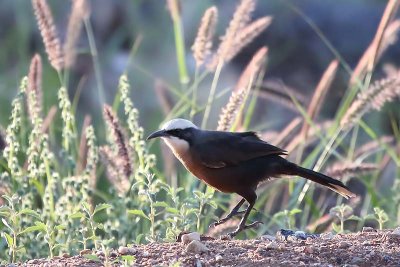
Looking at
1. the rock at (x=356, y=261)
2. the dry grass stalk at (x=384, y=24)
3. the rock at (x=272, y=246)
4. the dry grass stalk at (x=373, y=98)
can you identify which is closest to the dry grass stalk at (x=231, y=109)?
the dry grass stalk at (x=373, y=98)

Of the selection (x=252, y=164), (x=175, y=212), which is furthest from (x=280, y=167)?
(x=175, y=212)

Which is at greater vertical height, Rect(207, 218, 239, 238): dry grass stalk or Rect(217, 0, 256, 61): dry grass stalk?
Rect(217, 0, 256, 61): dry grass stalk

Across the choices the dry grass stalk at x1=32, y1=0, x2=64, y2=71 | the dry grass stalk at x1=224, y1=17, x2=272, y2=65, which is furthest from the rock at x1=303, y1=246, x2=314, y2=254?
the dry grass stalk at x1=32, y1=0, x2=64, y2=71

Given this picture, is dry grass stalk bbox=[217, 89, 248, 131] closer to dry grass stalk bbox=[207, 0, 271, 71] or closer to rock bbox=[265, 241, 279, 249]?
dry grass stalk bbox=[207, 0, 271, 71]

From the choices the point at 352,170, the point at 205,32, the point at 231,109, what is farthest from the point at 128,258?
the point at 205,32

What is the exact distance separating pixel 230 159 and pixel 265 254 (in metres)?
1.10

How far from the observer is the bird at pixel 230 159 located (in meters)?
5.39

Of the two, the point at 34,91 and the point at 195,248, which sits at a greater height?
the point at 34,91

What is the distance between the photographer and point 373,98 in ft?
19.7

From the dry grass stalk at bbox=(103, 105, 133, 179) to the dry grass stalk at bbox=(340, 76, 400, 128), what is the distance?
4.24 ft

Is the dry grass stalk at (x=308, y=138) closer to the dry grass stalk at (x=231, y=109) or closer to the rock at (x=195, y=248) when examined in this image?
the dry grass stalk at (x=231, y=109)

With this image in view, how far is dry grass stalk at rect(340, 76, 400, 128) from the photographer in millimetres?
5988

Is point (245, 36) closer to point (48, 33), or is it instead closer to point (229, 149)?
point (229, 149)

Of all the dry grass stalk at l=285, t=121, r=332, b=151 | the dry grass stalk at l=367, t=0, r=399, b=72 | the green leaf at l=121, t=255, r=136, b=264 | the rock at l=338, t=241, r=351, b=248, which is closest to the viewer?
the green leaf at l=121, t=255, r=136, b=264
